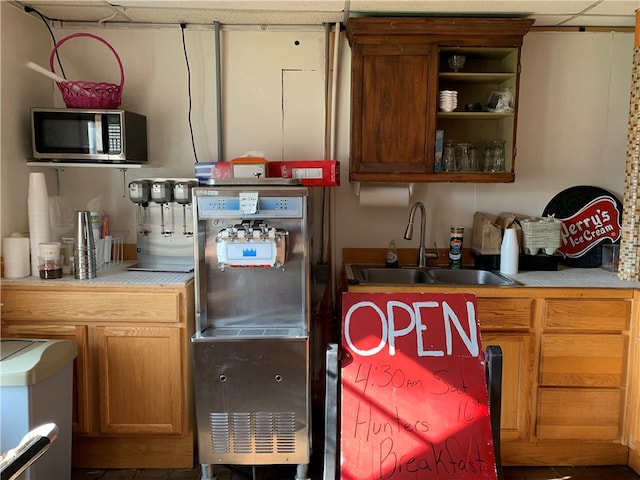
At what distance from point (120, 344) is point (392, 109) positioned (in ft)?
5.46

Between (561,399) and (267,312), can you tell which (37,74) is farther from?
(561,399)

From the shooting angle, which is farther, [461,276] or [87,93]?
[461,276]

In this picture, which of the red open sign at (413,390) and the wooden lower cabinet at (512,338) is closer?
the red open sign at (413,390)

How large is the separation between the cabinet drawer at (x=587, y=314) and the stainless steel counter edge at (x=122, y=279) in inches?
65.3

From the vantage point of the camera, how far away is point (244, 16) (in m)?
2.55

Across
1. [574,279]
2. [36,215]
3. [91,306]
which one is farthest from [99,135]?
[574,279]

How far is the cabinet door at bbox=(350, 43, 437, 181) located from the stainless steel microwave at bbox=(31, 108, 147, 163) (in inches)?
44.6

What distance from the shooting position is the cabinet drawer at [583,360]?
89.9 inches

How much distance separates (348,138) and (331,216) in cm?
44

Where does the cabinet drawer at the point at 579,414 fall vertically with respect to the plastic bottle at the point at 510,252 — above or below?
below

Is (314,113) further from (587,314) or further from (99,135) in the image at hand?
(587,314)

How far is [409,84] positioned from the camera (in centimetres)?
244

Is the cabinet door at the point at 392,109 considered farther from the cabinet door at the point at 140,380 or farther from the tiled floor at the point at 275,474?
the tiled floor at the point at 275,474

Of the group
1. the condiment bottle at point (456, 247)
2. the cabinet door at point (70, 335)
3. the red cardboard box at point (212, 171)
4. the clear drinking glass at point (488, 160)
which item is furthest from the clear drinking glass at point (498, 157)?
the cabinet door at point (70, 335)
